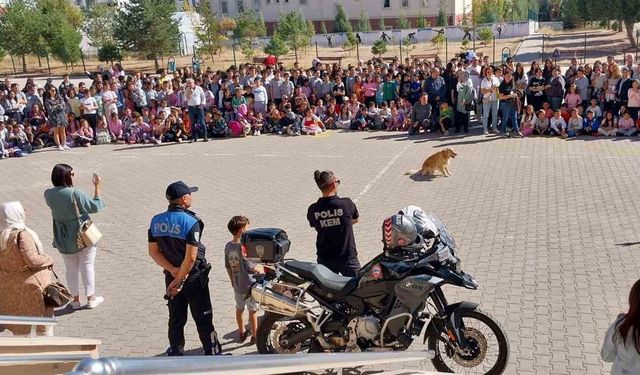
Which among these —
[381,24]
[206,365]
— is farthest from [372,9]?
[206,365]

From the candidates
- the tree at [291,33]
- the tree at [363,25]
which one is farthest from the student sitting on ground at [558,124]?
the tree at [363,25]

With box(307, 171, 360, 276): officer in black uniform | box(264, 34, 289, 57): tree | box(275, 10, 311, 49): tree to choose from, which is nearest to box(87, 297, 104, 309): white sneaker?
box(307, 171, 360, 276): officer in black uniform

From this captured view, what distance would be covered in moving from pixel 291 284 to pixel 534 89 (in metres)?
12.8

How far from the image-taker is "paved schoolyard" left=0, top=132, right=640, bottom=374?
6.98 m

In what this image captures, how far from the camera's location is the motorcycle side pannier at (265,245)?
5723mm

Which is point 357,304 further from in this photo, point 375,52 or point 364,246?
point 375,52

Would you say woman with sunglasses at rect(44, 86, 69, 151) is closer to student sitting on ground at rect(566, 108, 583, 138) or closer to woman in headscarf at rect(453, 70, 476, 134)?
woman in headscarf at rect(453, 70, 476, 134)

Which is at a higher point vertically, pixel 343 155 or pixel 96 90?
pixel 96 90

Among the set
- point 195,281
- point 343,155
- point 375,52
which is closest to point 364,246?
point 195,281

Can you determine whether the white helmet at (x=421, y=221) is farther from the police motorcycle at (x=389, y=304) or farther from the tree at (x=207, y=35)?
the tree at (x=207, y=35)

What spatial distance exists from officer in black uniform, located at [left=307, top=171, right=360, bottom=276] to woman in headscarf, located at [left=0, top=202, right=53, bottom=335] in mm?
2526

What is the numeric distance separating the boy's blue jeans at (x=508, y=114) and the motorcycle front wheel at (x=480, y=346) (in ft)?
39.0

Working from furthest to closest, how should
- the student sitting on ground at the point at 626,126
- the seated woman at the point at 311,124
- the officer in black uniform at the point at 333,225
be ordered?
1. the seated woman at the point at 311,124
2. the student sitting on ground at the point at 626,126
3. the officer in black uniform at the point at 333,225

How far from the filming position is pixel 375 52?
40.5 meters
